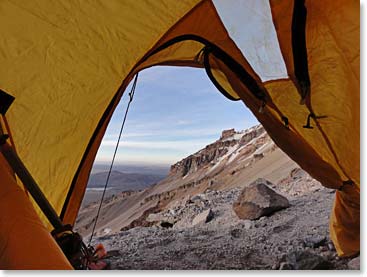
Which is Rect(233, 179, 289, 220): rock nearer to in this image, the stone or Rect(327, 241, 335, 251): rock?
Rect(327, 241, 335, 251): rock

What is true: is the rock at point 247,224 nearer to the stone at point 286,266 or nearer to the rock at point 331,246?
the rock at point 331,246

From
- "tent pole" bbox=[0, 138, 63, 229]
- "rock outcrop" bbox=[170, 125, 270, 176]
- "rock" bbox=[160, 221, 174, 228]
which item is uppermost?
"rock outcrop" bbox=[170, 125, 270, 176]

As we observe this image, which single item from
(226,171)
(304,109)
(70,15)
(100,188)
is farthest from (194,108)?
(226,171)

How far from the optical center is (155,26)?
149 cm

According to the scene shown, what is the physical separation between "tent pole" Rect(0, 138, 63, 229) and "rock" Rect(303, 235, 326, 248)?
77.2 inches

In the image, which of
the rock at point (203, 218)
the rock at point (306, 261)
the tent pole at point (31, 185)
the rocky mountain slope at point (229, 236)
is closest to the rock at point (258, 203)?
the rocky mountain slope at point (229, 236)

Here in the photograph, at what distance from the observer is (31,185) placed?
0.93 m

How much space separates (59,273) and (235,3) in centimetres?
123

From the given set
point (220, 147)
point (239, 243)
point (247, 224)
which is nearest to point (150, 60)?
point (239, 243)

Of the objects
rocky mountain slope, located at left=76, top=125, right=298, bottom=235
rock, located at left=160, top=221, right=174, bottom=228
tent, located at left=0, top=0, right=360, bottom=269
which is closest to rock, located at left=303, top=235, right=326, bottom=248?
tent, located at left=0, top=0, right=360, bottom=269

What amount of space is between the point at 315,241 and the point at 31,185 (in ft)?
6.66

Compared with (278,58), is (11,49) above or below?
below

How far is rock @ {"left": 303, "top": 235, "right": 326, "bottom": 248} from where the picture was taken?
251 centimetres

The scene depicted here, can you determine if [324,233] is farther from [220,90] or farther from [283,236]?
[220,90]
